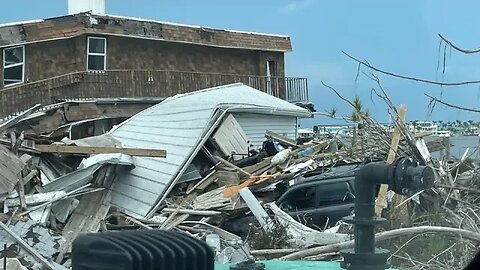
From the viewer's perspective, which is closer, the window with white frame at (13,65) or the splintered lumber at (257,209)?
the splintered lumber at (257,209)

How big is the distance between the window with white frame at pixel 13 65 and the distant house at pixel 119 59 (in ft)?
0.10

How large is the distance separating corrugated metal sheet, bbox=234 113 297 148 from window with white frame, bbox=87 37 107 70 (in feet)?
22.7

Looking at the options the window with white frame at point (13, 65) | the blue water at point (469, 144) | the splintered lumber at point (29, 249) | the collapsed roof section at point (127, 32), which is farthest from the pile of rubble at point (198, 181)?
the collapsed roof section at point (127, 32)

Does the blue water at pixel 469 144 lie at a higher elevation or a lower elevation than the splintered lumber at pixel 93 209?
higher

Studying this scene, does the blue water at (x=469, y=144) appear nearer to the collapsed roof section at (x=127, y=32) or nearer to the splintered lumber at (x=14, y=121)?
the splintered lumber at (x=14, y=121)

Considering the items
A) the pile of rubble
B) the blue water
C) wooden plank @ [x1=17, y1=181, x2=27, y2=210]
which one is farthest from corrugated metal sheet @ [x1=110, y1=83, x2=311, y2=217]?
the blue water

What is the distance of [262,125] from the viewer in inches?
866

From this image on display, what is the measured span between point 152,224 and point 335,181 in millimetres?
3565

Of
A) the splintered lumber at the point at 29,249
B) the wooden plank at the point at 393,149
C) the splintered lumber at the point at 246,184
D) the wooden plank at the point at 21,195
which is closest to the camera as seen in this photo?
the wooden plank at the point at 393,149

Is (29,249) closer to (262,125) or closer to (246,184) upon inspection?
(246,184)

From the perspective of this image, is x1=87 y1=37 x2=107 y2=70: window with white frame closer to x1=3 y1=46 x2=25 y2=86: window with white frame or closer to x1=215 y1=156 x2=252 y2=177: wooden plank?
x1=3 y1=46 x2=25 y2=86: window with white frame

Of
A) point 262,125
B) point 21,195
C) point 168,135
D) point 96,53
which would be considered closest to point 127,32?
point 96,53

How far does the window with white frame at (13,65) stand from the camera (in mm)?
23625

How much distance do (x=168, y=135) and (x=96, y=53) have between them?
929cm
